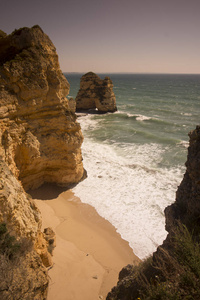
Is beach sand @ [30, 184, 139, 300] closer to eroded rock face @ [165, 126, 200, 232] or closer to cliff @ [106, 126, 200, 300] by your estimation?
cliff @ [106, 126, 200, 300]

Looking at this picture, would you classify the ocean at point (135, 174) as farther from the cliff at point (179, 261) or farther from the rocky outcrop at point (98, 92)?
the rocky outcrop at point (98, 92)

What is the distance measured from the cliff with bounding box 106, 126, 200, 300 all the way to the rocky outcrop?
35.6m

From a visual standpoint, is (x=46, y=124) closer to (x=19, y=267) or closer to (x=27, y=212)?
(x=27, y=212)

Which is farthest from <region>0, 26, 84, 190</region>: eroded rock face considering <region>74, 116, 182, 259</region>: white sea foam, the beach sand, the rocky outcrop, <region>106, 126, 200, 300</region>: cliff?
the rocky outcrop

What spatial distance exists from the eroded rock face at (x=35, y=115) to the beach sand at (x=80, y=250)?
211 centimetres

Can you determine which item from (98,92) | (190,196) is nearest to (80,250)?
(190,196)

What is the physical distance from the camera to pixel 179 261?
471cm

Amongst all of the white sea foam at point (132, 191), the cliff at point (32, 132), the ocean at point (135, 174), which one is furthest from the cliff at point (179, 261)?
the white sea foam at point (132, 191)

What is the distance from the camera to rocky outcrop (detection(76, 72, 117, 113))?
3962cm

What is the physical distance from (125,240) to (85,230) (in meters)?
2.24

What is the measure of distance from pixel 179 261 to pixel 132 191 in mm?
9597

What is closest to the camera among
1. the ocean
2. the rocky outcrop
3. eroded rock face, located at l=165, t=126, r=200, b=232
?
eroded rock face, located at l=165, t=126, r=200, b=232

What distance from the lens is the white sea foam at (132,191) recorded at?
10.8m

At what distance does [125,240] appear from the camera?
10.2 meters
